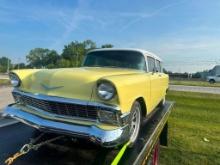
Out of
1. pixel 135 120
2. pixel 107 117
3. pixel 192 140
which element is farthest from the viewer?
pixel 192 140

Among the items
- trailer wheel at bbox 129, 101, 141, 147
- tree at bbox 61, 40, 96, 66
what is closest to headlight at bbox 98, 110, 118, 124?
trailer wheel at bbox 129, 101, 141, 147

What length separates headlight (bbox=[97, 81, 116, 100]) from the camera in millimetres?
3105

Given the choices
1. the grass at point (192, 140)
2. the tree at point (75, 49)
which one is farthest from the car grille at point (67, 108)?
the tree at point (75, 49)

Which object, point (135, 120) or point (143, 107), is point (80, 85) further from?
point (143, 107)

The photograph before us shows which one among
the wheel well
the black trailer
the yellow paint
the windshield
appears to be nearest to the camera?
the black trailer

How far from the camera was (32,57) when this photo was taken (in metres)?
120

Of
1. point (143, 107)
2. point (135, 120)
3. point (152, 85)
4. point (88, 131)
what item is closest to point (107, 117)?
point (88, 131)

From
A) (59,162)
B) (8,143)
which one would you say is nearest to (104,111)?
(59,162)

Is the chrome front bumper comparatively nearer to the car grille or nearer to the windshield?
the car grille

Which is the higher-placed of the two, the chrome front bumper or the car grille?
the car grille

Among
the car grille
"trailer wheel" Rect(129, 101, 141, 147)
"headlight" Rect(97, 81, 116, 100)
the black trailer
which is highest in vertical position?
"headlight" Rect(97, 81, 116, 100)

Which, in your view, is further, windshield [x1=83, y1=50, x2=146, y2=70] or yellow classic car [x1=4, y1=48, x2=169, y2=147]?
windshield [x1=83, y1=50, x2=146, y2=70]

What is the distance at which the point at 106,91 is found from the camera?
3.13m

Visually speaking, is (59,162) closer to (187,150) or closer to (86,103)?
(86,103)
